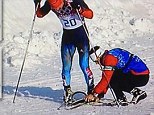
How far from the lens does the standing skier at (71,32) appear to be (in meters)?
5.46

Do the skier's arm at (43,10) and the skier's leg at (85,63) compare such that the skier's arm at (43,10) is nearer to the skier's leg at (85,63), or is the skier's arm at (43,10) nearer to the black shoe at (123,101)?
the skier's leg at (85,63)

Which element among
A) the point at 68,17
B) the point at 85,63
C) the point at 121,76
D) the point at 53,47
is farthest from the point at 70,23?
the point at 53,47

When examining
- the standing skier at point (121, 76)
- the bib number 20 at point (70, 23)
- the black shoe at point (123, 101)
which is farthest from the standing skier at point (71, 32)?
the black shoe at point (123, 101)

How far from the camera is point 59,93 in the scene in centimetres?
579

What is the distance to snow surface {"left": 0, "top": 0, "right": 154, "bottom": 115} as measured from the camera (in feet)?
18.2

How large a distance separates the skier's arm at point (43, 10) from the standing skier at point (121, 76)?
605 millimetres

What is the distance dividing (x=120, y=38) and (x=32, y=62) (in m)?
0.88

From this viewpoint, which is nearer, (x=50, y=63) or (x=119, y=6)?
(x=50, y=63)

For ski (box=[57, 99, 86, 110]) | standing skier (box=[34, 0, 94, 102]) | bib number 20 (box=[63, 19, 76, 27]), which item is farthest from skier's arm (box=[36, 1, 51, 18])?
ski (box=[57, 99, 86, 110])

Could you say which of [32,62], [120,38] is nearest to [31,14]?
[32,62]

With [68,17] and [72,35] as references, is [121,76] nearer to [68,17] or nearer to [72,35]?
[72,35]

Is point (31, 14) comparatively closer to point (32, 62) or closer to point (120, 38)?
point (32, 62)

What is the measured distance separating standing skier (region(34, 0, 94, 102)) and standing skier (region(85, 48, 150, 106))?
0.42 feet

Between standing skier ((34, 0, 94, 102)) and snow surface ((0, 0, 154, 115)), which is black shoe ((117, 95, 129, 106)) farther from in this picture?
standing skier ((34, 0, 94, 102))
